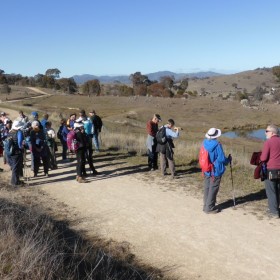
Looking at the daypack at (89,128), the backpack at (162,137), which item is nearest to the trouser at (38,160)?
the daypack at (89,128)

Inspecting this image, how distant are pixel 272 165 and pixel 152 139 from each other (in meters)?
5.46

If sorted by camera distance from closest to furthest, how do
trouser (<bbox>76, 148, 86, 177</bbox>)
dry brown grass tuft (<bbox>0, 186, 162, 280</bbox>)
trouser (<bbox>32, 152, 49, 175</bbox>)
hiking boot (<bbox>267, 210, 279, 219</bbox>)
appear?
1. dry brown grass tuft (<bbox>0, 186, 162, 280</bbox>)
2. hiking boot (<bbox>267, 210, 279, 219</bbox>)
3. trouser (<bbox>76, 148, 86, 177</bbox>)
4. trouser (<bbox>32, 152, 49, 175</bbox>)

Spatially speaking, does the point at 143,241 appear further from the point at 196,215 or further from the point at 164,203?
the point at 164,203

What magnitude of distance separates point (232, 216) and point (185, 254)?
88.5 inches

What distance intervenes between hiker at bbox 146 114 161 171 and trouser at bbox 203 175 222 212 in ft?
15.1

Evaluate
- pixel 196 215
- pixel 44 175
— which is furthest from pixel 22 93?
pixel 196 215

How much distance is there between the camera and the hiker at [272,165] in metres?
8.70

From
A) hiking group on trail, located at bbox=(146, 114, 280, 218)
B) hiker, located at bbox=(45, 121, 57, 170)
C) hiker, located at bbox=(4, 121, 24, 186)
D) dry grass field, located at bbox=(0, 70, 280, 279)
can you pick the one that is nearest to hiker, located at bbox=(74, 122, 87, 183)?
hiker, located at bbox=(4, 121, 24, 186)

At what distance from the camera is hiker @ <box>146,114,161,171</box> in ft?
44.0

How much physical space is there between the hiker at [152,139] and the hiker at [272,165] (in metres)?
5.08

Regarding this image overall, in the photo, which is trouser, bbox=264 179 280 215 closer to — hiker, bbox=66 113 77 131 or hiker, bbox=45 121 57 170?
hiker, bbox=45 121 57 170

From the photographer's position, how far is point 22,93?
86.6 meters

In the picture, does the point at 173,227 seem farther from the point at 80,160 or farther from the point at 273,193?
A: the point at 80,160

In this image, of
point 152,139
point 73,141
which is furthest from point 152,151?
point 73,141
